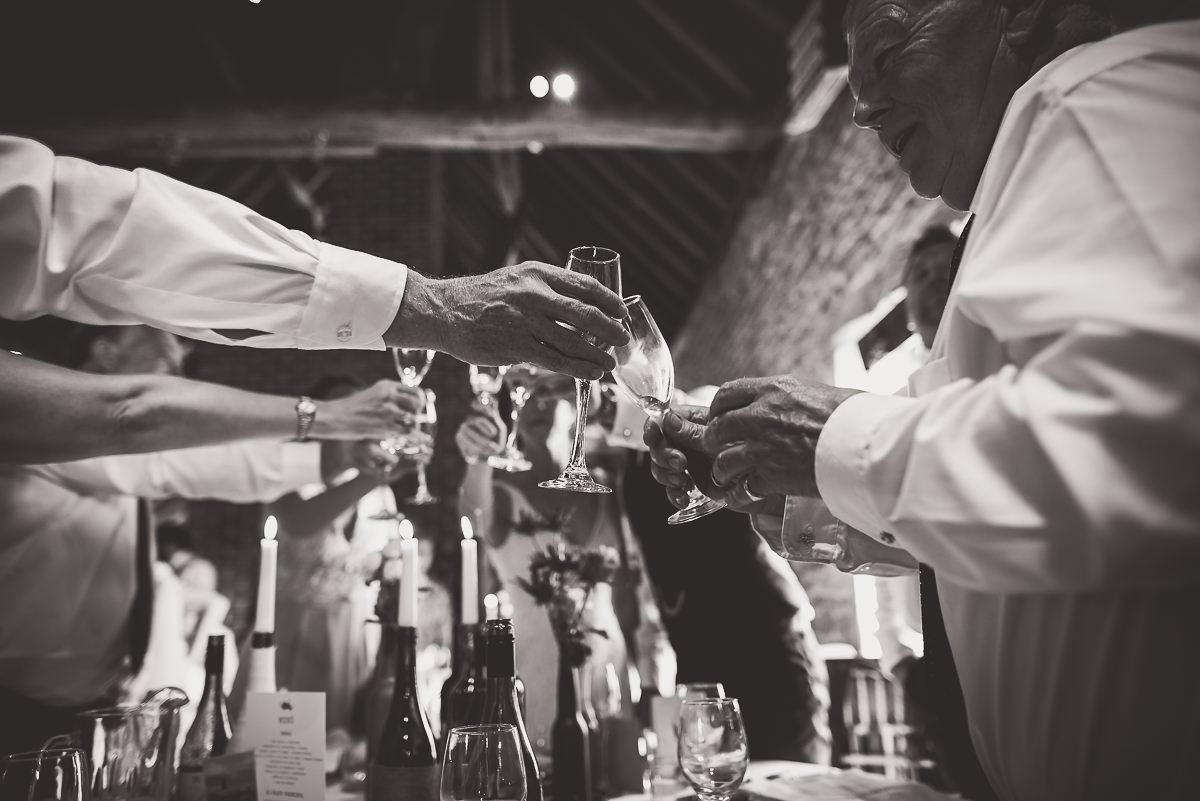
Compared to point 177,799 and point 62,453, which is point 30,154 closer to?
point 62,453

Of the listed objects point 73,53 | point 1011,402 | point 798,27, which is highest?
point 73,53

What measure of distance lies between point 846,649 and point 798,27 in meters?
3.30

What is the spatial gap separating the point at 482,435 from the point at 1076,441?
1.10 m

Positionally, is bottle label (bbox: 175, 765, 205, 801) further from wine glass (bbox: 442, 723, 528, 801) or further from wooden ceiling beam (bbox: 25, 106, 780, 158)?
wooden ceiling beam (bbox: 25, 106, 780, 158)

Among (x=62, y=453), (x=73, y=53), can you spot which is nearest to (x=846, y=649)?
(x=62, y=453)

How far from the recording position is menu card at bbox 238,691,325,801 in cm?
121

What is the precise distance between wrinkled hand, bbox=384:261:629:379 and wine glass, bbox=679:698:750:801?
0.51 metres

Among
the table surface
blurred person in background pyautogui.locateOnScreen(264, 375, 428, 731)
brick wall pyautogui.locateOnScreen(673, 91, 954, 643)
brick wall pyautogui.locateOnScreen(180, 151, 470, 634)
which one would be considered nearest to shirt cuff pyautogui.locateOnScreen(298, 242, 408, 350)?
the table surface

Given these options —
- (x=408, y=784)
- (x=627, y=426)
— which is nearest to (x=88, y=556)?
(x=408, y=784)

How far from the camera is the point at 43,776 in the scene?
92cm

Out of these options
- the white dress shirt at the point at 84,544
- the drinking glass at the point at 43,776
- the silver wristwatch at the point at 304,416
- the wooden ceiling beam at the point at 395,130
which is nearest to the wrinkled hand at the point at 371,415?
the silver wristwatch at the point at 304,416

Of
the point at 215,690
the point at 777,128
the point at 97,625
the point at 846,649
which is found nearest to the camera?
the point at 215,690

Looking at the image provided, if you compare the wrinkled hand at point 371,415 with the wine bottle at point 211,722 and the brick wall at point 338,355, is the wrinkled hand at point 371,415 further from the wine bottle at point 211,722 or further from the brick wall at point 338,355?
the brick wall at point 338,355

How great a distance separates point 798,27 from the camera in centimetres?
425
